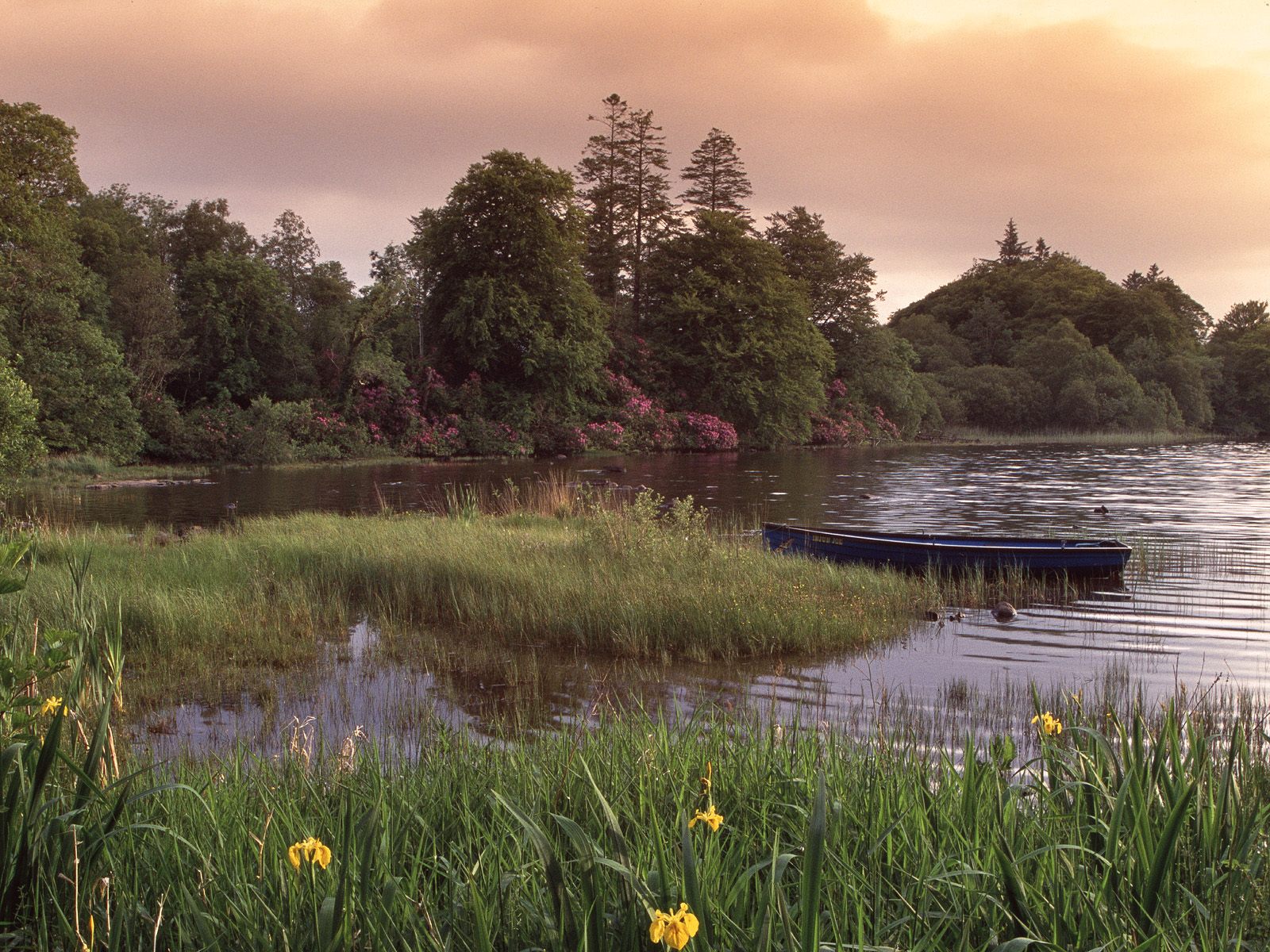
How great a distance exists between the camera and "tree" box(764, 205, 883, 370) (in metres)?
65.4

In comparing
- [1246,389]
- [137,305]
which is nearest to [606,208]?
[137,305]

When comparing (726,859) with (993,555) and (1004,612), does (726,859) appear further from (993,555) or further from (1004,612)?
(993,555)

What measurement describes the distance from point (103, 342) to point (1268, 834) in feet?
123

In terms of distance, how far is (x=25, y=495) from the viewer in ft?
88.0

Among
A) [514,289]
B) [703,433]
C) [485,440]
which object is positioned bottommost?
[485,440]

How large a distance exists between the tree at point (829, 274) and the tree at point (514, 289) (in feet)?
69.0

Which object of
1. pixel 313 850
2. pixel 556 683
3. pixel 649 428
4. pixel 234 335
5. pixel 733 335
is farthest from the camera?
pixel 733 335

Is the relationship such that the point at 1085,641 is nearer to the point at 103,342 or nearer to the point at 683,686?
the point at 683,686

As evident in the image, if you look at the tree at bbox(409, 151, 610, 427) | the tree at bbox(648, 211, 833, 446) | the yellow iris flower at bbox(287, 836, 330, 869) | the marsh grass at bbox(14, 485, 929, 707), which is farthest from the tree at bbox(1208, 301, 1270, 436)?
the yellow iris flower at bbox(287, 836, 330, 869)

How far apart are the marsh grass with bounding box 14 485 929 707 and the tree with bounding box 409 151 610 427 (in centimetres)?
3301

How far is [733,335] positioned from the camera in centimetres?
5569

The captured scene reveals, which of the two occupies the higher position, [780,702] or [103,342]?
[103,342]

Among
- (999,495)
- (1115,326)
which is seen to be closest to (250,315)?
(999,495)

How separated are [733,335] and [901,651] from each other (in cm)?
4696
